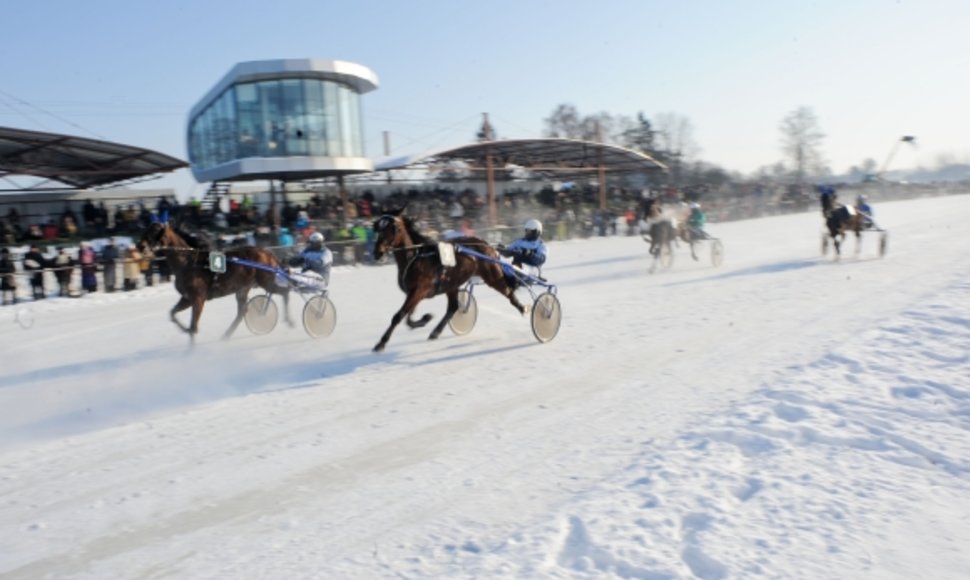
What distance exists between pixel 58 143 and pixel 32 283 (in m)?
8.18

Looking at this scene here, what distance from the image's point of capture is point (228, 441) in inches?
222

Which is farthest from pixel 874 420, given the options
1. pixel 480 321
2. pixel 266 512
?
pixel 480 321

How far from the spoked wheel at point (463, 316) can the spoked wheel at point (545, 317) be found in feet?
3.63

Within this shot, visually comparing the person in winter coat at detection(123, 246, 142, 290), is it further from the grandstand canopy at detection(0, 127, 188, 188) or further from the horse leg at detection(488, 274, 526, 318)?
the horse leg at detection(488, 274, 526, 318)

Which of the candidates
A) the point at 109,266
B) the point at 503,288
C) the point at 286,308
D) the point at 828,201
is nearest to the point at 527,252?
the point at 503,288

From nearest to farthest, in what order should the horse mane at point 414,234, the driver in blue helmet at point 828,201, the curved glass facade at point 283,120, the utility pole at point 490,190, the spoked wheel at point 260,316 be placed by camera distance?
the horse mane at point 414,234 < the spoked wheel at point 260,316 < the driver in blue helmet at point 828,201 < the curved glass facade at point 283,120 < the utility pole at point 490,190

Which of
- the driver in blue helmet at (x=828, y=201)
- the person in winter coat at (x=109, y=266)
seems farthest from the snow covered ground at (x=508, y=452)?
the driver in blue helmet at (x=828, y=201)

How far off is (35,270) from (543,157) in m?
23.6

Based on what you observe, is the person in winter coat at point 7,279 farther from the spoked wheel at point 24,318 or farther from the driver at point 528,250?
the driver at point 528,250

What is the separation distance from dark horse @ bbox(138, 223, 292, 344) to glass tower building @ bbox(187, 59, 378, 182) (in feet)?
57.2

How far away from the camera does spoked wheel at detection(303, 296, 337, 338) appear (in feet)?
33.0

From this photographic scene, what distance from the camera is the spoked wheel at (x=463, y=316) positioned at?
9.77m

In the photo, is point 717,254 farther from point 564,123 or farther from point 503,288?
point 564,123

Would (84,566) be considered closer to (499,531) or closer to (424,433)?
(499,531)
